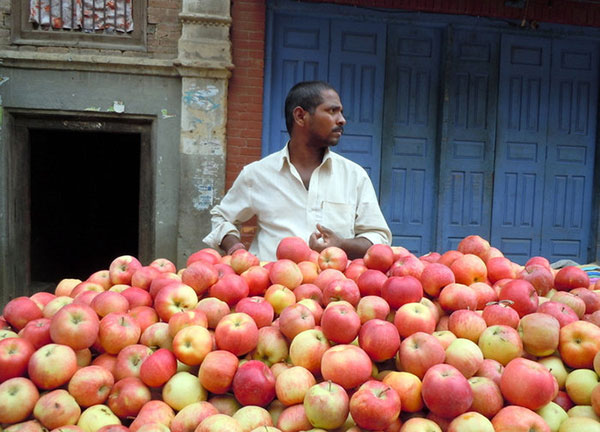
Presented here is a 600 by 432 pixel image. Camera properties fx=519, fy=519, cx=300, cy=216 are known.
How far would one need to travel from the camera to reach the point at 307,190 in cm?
326

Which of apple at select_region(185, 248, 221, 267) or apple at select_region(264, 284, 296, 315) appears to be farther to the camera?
apple at select_region(185, 248, 221, 267)

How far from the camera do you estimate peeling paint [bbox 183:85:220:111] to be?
5.54m

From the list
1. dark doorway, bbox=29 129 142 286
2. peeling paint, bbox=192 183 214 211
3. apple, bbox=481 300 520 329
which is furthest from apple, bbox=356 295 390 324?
dark doorway, bbox=29 129 142 286

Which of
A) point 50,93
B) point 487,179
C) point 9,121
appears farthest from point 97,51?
point 487,179

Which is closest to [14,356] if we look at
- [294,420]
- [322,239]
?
[294,420]

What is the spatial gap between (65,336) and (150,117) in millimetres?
4354

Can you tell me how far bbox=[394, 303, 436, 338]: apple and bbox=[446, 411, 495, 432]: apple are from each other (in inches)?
12.9

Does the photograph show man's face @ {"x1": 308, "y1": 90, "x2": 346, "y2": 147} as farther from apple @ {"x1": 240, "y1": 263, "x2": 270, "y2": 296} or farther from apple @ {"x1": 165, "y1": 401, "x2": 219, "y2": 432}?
apple @ {"x1": 165, "y1": 401, "x2": 219, "y2": 432}

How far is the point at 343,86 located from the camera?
593 centimetres

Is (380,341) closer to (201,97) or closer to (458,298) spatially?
(458,298)

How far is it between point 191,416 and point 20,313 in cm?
85

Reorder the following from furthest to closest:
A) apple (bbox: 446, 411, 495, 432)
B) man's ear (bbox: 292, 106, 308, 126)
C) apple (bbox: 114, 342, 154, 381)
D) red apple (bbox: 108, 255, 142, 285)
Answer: man's ear (bbox: 292, 106, 308, 126) < red apple (bbox: 108, 255, 142, 285) < apple (bbox: 114, 342, 154, 381) < apple (bbox: 446, 411, 495, 432)

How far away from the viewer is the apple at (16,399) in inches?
59.2

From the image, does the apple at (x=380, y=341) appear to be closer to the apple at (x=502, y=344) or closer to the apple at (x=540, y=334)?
the apple at (x=502, y=344)
